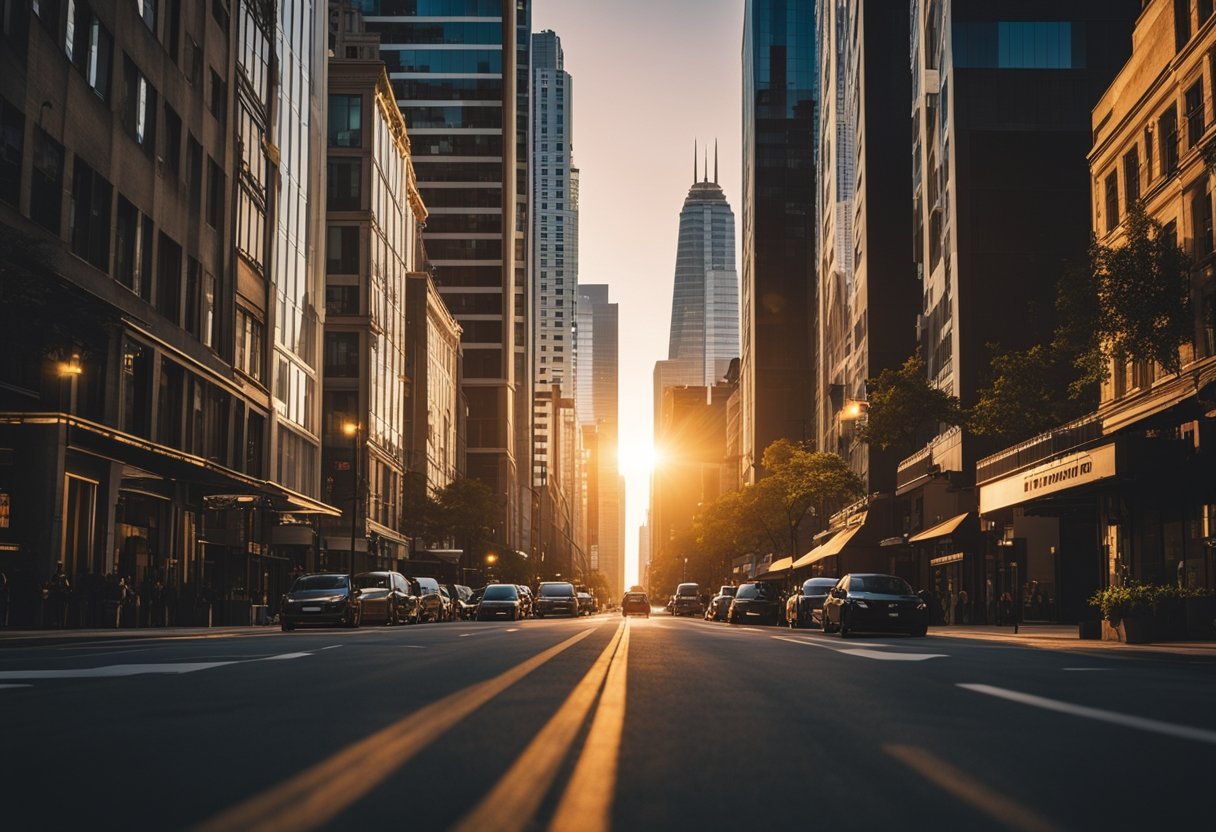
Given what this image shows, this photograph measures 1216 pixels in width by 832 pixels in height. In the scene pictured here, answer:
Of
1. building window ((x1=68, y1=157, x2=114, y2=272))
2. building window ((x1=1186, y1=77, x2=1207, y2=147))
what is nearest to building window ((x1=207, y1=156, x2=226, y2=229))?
building window ((x1=68, y1=157, x2=114, y2=272))

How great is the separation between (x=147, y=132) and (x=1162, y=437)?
102 feet

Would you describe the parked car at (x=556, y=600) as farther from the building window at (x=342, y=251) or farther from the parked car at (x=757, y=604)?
the building window at (x=342, y=251)

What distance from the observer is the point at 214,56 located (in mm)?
51781

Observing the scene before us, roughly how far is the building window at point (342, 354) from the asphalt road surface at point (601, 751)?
231ft

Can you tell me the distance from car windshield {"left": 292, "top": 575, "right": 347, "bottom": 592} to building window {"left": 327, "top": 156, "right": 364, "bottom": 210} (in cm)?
4805

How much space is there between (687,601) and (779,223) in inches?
3155

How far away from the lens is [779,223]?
509ft

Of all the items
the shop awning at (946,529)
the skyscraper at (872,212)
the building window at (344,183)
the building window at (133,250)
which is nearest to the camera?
the building window at (133,250)

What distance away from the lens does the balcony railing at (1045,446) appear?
128 ft

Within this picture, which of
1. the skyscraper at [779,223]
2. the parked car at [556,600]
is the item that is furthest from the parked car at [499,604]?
the skyscraper at [779,223]

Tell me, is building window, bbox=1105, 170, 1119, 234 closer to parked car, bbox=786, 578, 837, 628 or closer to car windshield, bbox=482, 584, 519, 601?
parked car, bbox=786, 578, 837, 628

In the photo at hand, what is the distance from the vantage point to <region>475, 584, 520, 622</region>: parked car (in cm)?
5353

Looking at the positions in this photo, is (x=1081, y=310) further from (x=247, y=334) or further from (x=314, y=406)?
(x=314, y=406)

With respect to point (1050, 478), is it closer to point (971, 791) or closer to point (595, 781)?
point (971, 791)
